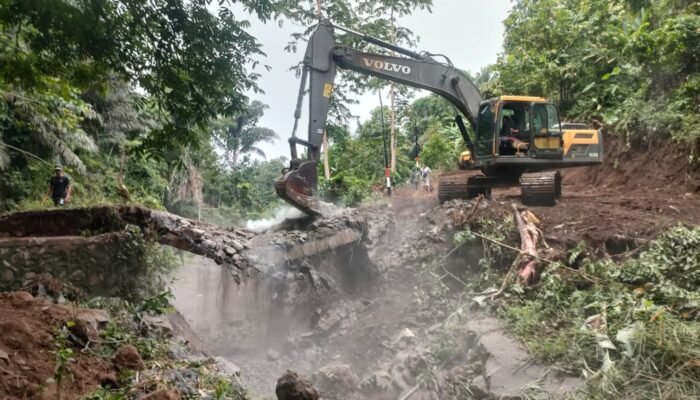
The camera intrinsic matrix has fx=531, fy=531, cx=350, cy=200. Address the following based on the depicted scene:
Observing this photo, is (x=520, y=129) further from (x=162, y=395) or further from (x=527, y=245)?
(x=162, y=395)

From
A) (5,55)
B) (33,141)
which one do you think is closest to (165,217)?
(5,55)

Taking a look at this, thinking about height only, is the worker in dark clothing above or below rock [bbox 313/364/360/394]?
above

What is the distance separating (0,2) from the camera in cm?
331

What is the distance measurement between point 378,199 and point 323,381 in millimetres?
9109

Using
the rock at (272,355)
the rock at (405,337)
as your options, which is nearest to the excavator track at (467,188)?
the rock at (405,337)

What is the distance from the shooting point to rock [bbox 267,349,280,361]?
25.0 ft

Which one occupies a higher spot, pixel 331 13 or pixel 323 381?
pixel 331 13

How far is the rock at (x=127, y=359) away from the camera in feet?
13.3

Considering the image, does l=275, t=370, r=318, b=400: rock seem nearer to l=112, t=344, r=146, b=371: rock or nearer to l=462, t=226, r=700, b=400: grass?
l=112, t=344, r=146, b=371: rock

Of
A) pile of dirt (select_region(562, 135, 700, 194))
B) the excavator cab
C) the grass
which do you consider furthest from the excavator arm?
pile of dirt (select_region(562, 135, 700, 194))

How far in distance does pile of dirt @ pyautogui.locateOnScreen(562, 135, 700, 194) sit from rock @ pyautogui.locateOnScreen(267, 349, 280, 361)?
800cm

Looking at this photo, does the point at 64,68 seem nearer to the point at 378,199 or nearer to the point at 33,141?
the point at 33,141

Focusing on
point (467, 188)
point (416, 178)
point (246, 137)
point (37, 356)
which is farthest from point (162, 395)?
point (246, 137)

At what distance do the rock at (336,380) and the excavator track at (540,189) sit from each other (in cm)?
498
